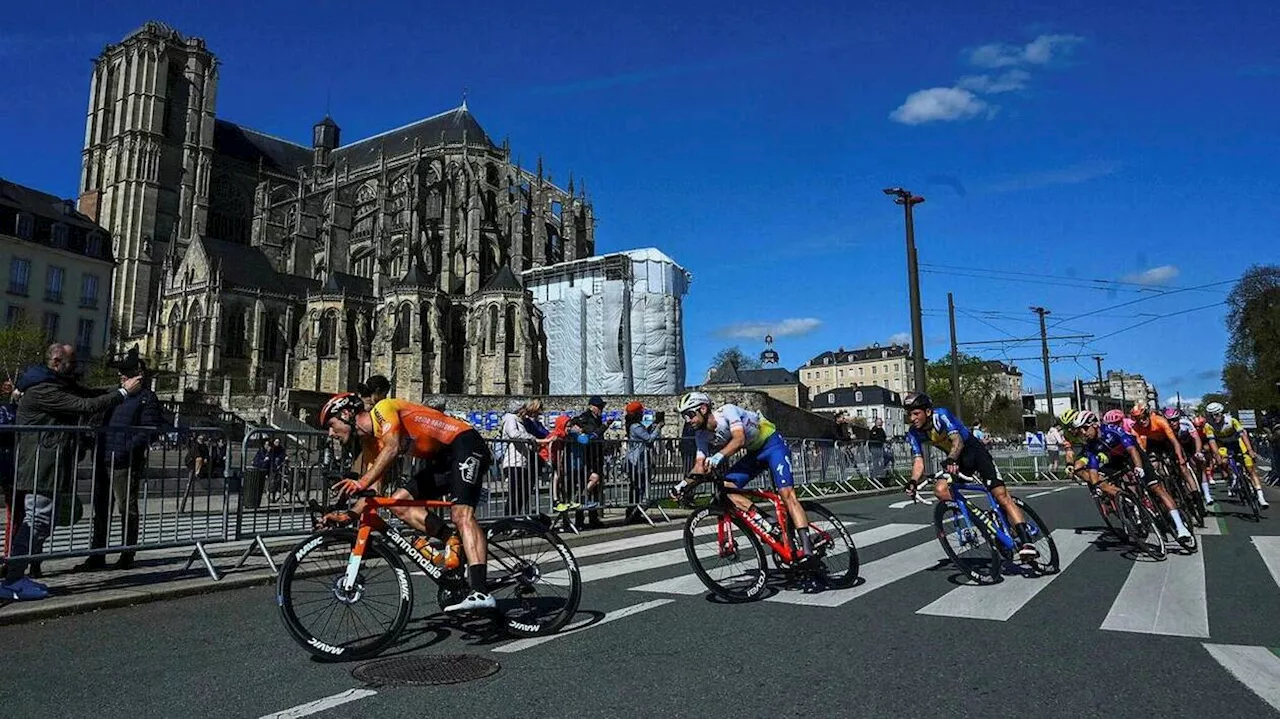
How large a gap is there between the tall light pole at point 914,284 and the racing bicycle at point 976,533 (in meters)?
11.7

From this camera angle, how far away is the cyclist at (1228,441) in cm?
1123

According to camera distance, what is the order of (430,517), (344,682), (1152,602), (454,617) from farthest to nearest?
(1152,602), (454,617), (430,517), (344,682)

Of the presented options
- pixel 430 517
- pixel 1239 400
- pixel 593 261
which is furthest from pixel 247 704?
pixel 1239 400

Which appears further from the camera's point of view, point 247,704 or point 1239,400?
point 1239,400

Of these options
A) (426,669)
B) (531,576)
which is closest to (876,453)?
(531,576)

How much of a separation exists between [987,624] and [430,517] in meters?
3.43

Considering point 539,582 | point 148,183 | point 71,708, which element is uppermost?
point 148,183

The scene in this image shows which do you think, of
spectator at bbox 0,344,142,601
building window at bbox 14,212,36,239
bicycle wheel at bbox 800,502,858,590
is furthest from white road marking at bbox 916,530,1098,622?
building window at bbox 14,212,36,239

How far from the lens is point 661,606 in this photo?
518cm

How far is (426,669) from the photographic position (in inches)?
147

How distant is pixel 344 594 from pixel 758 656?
7.45 ft

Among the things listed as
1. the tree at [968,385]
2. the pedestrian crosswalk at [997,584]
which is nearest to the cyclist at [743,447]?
the pedestrian crosswalk at [997,584]

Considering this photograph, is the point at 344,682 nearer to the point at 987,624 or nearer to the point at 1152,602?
the point at 987,624

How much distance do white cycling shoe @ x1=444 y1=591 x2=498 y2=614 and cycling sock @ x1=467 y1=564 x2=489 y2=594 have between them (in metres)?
0.02
